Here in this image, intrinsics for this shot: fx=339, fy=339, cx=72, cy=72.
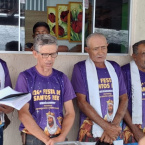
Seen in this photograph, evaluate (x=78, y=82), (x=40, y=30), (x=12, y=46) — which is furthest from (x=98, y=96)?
(x=12, y=46)

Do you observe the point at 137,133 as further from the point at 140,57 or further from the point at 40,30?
the point at 40,30

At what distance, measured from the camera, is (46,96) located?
10.2 ft

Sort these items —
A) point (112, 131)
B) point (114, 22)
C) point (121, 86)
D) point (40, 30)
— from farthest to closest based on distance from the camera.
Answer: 1. point (114, 22)
2. point (40, 30)
3. point (121, 86)
4. point (112, 131)

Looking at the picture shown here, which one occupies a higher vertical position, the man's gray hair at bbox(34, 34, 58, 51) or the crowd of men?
the man's gray hair at bbox(34, 34, 58, 51)

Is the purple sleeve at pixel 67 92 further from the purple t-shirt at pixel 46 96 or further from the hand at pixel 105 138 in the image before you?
the hand at pixel 105 138

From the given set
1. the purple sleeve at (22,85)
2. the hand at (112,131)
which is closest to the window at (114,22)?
the hand at (112,131)

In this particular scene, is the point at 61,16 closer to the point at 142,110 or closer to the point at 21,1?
the point at 21,1

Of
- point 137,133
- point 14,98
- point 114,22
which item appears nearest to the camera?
point 14,98

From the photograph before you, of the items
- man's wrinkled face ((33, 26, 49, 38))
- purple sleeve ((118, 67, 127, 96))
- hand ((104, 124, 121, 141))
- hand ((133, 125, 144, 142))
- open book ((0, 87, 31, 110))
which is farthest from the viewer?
man's wrinkled face ((33, 26, 49, 38))

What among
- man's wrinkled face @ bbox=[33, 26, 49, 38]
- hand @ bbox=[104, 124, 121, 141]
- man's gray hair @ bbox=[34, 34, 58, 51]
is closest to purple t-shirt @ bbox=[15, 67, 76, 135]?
man's gray hair @ bbox=[34, 34, 58, 51]

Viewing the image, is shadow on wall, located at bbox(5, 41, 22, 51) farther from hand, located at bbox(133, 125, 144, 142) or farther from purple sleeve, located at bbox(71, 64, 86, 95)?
hand, located at bbox(133, 125, 144, 142)

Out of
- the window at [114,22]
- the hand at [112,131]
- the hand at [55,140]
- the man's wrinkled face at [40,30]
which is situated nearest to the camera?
the hand at [55,140]

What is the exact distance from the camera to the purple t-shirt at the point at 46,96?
3061 mm

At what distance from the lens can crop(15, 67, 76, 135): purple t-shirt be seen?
10.0ft
